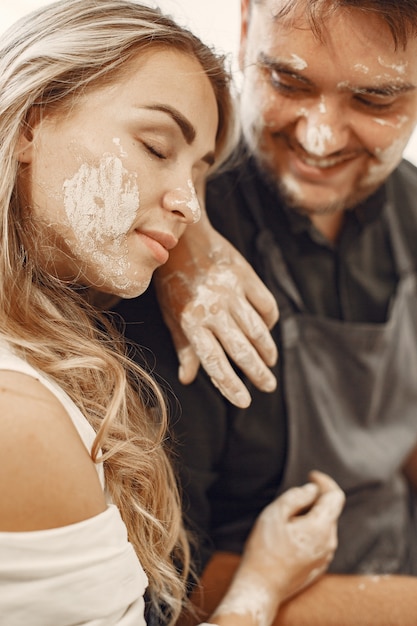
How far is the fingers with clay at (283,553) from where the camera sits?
94cm

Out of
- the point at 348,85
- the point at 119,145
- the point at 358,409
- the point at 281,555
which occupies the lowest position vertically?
the point at 281,555

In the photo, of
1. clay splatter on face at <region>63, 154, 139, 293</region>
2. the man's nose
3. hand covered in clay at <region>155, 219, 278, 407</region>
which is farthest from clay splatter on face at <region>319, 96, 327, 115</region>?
clay splatter on face at <region>63, 154, 139, 293</region>

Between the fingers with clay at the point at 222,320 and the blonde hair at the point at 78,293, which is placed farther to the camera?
the fingers with clay at the point at 222,320

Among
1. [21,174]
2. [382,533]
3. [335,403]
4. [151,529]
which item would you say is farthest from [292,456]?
[21,174]

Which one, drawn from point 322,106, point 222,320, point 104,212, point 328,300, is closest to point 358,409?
point 328,300

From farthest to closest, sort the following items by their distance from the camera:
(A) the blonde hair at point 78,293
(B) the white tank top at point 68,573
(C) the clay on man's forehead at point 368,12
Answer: (C) the clay on man's forehead at point 368,12 < (A) the blonde hair at point 78,293 < (B) the white tank top at point 68,573

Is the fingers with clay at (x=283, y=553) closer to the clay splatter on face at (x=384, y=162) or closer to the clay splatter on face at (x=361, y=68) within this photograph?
the clay splatter on face at (x=384, y=162)

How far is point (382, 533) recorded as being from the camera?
121cm

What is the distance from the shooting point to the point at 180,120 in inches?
31.5

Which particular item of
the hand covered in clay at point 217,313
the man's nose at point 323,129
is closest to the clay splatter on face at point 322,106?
the man's nose at point 323,129

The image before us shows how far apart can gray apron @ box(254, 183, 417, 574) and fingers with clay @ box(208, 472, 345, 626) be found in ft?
0.32

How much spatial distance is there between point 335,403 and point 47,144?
0.70 m

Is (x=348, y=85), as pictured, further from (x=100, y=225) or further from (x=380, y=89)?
(x=100, y=225)

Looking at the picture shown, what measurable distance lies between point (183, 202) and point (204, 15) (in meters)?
0.43
